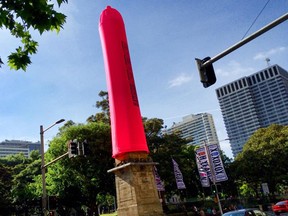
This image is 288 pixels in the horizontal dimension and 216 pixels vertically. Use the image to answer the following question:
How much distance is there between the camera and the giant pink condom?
74.0 ft

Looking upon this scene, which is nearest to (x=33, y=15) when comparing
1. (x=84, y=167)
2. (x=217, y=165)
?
(x=217, y=165)

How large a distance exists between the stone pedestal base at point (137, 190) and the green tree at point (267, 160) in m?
41.5

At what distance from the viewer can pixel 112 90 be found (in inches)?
952

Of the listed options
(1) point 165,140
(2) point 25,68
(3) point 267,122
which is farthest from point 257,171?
(3) point 267,122

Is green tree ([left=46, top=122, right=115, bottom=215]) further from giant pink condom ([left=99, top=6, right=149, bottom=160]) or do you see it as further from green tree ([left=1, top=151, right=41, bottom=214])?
giant pink condom ([left=99, top=6, right=149, bottom=160])

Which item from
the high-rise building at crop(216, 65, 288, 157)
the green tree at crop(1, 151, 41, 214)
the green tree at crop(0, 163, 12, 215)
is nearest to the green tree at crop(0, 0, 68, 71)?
the green tree at crop(1, 151, 41, 214)

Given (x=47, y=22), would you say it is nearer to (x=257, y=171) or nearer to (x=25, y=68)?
(x=25, y=68)

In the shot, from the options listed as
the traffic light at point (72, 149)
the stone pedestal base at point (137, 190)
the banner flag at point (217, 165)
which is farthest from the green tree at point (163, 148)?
the traffic light at point (72, 149)

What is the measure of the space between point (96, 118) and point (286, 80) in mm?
158734

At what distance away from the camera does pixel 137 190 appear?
20312 mm

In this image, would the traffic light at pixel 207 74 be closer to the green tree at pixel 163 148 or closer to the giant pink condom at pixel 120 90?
the giant pink condom at pixel 120 90

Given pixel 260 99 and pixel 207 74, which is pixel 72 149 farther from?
pixel 260 99

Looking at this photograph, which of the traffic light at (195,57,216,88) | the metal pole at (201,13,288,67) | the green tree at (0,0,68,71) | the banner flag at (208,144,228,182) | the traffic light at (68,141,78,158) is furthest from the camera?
the banner flag at (208,144,228,182)

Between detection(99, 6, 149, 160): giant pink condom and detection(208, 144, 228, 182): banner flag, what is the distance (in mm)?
6951
